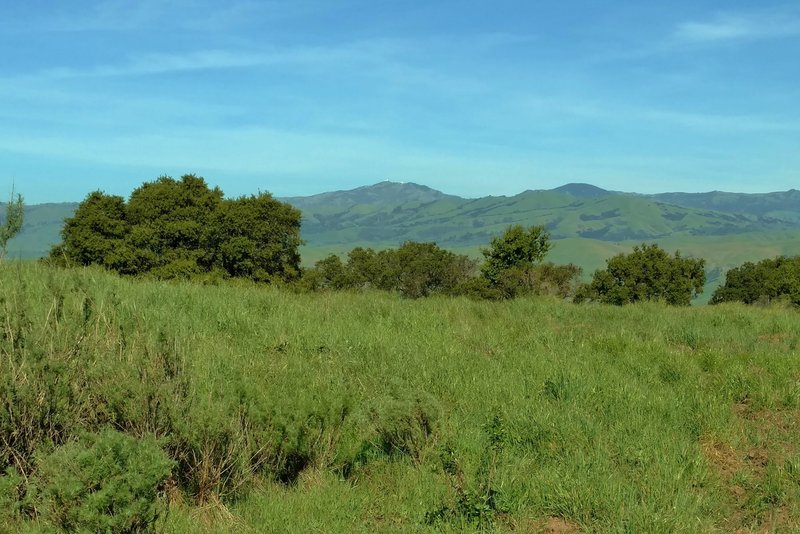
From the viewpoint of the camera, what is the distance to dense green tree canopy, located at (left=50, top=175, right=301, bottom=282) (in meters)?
35.2

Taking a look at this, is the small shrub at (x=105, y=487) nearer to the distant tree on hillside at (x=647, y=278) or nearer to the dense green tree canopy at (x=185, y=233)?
the dense green tree canopy at (x=185, y=233)

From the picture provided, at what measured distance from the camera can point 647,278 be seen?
55438mm

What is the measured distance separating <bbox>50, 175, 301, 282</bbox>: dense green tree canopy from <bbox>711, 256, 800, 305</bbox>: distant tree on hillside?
37.8 metres

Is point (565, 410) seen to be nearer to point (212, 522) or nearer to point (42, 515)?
point (212, 522)

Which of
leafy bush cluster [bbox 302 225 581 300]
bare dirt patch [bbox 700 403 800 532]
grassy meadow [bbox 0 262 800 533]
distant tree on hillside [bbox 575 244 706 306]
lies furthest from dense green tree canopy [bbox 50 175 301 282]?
bare dirt patch [bbox 700 403 800 532]

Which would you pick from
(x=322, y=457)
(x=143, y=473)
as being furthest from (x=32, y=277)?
(x=143, y=473)

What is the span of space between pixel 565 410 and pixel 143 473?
4.48m

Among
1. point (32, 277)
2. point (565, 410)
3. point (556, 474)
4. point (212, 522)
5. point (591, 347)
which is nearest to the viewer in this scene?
point (212, 522)

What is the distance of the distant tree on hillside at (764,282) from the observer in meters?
57.6

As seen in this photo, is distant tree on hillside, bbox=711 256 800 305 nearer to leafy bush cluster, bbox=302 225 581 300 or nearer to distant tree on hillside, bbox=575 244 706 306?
distant tree on hillside, bbox=575 244 706 306

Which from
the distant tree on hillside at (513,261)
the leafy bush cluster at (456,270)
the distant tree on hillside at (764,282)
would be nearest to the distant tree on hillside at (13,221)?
the leafy bush cluster at (456,270)

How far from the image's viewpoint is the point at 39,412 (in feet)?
17.4

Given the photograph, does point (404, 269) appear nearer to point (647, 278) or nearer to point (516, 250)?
point (516, 250)

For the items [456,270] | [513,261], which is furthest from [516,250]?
[456,270]
